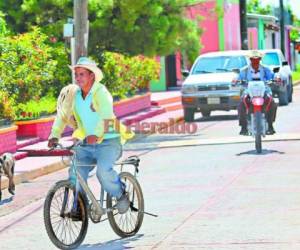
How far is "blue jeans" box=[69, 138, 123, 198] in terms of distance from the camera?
28.7ft

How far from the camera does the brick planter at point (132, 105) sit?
25.2 metres

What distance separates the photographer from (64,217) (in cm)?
859

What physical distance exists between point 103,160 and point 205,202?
2.61 metres

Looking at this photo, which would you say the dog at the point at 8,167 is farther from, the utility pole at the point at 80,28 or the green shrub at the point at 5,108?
the utility pole at the point at 80,28

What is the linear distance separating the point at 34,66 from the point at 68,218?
11882 mm

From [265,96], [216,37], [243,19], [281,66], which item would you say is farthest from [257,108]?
[216,37]

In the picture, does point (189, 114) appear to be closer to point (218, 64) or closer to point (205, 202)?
point (218, 64)

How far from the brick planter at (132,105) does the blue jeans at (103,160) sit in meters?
15.9

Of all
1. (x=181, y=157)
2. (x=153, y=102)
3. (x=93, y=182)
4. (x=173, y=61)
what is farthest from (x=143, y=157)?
(x=173, y=61)

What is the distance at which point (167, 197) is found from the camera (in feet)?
38.4

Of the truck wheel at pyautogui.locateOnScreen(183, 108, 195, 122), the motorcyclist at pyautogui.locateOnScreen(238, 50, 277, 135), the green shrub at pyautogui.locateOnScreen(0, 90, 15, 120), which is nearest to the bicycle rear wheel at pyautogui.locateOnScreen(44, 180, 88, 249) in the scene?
the motorcyclist at pyautogui.locateOnScreen(238, 50, 277, 135)

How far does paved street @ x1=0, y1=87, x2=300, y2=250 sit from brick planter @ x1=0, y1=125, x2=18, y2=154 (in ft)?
4.52

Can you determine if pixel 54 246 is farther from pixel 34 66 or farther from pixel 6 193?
pixel 34 66

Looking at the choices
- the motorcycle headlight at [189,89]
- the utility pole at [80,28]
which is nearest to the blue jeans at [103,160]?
the utility pole at [80,28]
